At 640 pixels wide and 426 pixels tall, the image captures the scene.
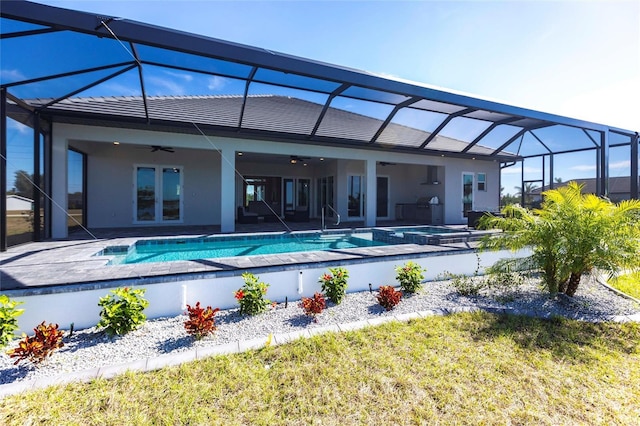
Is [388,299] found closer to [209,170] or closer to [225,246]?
[225,246]

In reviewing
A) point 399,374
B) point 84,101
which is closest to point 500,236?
point 399,374

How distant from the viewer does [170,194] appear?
1225cm

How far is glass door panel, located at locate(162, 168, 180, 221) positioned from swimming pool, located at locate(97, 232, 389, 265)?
4481mm

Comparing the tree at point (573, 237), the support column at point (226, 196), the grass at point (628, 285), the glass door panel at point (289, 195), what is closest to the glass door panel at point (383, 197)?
the glass door panel at point (289, 195)

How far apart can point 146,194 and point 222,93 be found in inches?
228

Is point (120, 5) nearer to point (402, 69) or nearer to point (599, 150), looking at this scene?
point (402, 69)

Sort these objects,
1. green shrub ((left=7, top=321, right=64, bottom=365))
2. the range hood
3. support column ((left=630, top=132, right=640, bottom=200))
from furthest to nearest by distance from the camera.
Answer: the range hood
support column ((left=630, top=132, right=640, bottom=200))
green shrub ((left=7, top=321, right=64, bottom=365))

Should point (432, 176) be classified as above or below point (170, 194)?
above

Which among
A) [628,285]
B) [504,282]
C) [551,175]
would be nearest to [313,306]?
[504,282]

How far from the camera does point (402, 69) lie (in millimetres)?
12039

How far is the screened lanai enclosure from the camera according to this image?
5.47 m

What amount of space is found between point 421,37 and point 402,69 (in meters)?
2.82

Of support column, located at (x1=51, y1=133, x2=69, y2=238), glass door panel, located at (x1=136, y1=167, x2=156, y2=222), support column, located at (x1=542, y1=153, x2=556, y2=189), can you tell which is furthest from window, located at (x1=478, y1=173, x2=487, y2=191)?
support column, located at (x1=51, y1=133, x2=69, y2=238)

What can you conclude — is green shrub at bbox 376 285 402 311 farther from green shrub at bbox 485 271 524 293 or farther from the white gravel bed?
green shrub at bbox 485 271 524 293
